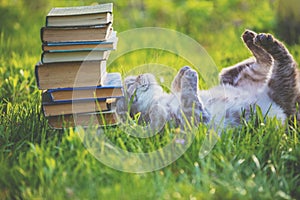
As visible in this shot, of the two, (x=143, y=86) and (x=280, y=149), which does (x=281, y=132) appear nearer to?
(x=280, y=149)

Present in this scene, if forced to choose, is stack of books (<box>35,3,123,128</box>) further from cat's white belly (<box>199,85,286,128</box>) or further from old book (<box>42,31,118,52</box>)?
cat's white belly (<box>199,85,286,128</box>)

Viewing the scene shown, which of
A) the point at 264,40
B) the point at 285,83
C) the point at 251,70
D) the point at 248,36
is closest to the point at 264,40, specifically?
the point at 264,40

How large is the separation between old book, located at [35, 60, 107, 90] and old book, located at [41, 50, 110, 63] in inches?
1.0

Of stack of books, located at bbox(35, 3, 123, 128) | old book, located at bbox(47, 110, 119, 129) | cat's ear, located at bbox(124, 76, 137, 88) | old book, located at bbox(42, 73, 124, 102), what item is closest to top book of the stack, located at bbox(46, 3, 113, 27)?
stack of books, located at bbox(35, 3, 123, 128)

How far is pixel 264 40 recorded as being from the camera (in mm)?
2650

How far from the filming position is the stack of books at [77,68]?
7.72 ft

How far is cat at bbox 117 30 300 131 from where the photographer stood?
2533mm

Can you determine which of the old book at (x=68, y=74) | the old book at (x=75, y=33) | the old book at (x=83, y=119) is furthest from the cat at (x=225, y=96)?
the old book at (x=75, y=33)

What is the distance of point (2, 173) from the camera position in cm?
211

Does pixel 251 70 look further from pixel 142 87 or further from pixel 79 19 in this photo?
pixel 79 19

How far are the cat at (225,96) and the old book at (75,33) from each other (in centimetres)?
41

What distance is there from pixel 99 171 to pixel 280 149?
792mm

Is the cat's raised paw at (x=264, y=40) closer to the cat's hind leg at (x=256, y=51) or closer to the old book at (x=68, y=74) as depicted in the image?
the cat's hind leg at (x=256, y=51)

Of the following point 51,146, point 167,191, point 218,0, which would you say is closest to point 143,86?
point 51,146
